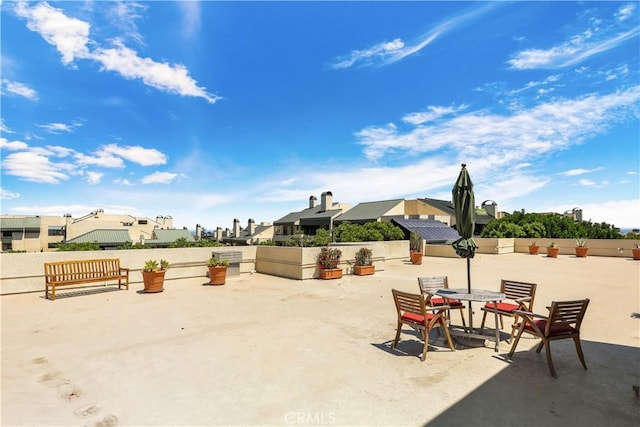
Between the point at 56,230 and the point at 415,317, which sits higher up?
the point at 56,230

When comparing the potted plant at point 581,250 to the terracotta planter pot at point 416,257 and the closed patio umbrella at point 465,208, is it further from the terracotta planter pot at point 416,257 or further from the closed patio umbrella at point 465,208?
the closed patio umbrella at point 465,208

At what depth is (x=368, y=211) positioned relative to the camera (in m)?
35.5

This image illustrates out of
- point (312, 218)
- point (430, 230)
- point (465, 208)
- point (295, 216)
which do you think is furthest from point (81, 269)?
point (295, 216)

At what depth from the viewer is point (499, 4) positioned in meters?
10.1

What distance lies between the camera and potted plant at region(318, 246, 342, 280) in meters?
11.3

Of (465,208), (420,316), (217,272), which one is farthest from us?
(217,272)

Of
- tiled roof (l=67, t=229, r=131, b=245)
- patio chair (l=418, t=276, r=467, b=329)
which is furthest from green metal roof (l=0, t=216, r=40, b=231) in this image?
patio chair (l=418, t=276, r=467, b=329)

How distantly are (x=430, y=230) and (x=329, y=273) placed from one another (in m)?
16.4

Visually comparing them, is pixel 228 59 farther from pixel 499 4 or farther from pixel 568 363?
pixel 568 363

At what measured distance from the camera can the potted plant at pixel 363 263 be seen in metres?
12.4

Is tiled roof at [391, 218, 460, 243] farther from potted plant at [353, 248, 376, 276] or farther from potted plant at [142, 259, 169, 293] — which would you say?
potted plant at [142, 259, 169, 293]

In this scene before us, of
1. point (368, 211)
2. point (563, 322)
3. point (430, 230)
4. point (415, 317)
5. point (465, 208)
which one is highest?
point (368, 211)

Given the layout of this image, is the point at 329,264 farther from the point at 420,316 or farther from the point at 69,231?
the point at 69,231

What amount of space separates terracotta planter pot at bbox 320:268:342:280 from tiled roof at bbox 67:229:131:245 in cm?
4383
